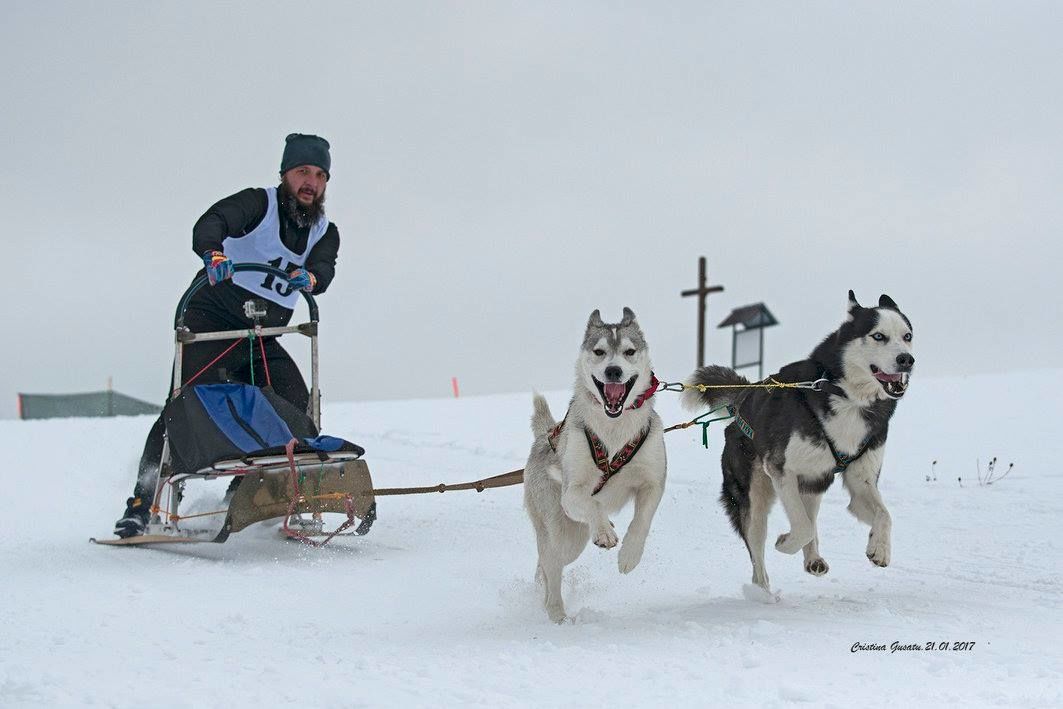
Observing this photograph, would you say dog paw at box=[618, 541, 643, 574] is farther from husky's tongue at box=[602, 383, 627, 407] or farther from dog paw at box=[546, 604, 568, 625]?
husky's tongue at box=[602, 383, 627, 407]

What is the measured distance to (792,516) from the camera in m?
4.04

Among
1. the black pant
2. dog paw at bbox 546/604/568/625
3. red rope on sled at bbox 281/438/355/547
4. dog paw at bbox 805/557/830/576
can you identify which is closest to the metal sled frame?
red rope on sled at bbox 281/438/355/547

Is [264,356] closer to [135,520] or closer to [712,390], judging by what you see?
[135,520]

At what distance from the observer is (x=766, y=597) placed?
4.12 meters

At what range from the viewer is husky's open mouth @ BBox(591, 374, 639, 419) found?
156 inches

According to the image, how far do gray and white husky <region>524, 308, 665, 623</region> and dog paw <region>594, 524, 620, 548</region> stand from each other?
0.13 metres

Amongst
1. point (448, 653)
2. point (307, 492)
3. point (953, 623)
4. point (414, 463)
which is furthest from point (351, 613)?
point (414, 463)

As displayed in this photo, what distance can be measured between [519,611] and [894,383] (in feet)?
5.70

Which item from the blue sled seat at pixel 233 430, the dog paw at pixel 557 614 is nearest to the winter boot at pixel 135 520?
the blue sled seat at pixel 233 430

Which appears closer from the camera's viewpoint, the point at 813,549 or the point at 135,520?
the point at 813,549

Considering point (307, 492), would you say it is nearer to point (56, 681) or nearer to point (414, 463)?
point (56, 681)

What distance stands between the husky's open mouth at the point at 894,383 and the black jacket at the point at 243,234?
3.09 m

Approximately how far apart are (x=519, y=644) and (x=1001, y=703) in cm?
145

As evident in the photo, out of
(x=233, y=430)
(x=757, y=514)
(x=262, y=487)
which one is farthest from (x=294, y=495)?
(x=757, y=514)
